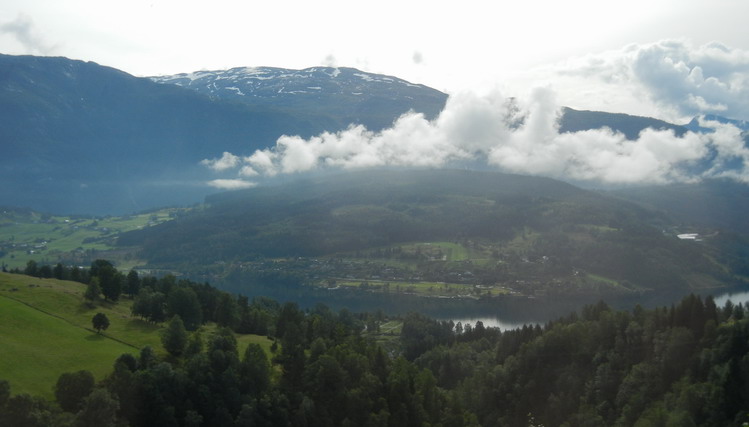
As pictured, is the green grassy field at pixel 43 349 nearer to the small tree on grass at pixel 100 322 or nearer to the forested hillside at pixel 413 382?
the small tree on grass at pixel 100 322

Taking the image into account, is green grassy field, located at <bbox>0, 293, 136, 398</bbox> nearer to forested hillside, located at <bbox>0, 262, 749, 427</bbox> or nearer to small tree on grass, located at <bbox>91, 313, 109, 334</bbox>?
small tree on grass, located at <bbox>91, 313, 109, 334</bbox>

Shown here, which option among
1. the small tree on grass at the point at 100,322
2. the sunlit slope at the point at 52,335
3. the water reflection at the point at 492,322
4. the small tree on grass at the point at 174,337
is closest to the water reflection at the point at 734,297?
the water reflection at the point at 492,322

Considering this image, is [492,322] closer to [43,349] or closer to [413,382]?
[413,382]

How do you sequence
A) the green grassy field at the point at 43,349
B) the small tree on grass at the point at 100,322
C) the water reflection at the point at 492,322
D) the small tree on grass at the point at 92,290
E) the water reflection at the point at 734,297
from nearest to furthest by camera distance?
the green grassy field at the point at 43,349 < the small tree on grass at the point at 100,322 < the small tree on grass at the point at 92,290 < the water reflection at the point at 492,322 < the water reflection at the point at 734,297

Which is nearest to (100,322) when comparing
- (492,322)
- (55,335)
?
(55,335)

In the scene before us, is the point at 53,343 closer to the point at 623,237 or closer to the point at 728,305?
the point at 728,305

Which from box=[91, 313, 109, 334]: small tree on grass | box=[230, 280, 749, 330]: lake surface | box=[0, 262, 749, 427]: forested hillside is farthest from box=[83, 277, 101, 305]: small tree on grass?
box=[230, 280, 749, 330]: lake surface
